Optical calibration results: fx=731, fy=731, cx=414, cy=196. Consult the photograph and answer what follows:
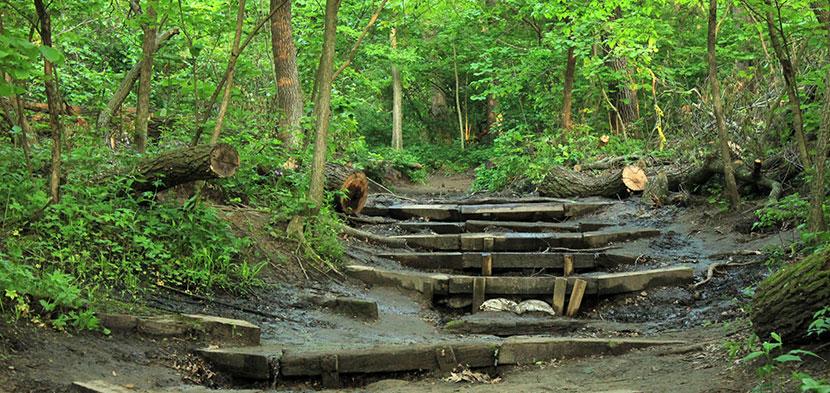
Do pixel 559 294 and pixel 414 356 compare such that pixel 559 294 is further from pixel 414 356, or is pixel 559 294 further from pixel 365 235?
pixel 414 356

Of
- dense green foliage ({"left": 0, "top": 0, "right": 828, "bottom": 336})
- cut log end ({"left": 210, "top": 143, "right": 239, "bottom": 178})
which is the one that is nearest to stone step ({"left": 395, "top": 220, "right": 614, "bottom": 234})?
dense green foliage ({"left": 0, "top": 0, "right": 828, "bottom": 336})

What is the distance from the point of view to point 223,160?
6.96 meters

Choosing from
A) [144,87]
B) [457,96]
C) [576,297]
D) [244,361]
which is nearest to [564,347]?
[576,297]

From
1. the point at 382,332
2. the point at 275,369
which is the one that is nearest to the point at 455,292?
the point at 382,332

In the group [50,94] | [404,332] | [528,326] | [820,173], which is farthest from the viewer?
[528,326]

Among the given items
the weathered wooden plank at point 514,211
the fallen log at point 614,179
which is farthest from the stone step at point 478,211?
the fallen log at point 614,179

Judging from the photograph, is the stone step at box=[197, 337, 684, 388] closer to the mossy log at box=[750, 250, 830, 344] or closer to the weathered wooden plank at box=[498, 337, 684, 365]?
the weathered wooden plank at box=[498, 337, 684, 365]

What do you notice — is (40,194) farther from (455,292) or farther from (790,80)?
(790,80)

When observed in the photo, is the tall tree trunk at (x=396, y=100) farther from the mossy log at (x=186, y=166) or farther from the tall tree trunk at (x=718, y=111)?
the mossy log at (x=186, y=166)

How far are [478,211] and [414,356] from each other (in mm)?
6850

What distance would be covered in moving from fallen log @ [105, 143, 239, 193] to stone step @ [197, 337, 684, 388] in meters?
2.04

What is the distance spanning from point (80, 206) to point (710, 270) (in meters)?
6.82

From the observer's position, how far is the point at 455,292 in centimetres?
862

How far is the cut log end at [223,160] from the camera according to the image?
691cm
